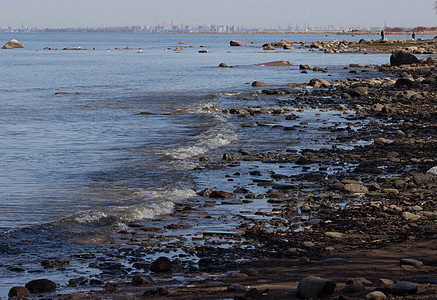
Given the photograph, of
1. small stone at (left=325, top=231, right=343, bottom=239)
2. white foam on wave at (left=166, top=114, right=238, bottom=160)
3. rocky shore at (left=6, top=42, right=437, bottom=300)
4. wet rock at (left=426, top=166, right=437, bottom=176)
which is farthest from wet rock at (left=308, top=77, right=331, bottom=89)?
small stone at (left=325, top=231, right=343, bottom=239)

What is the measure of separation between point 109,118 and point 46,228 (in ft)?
54.5

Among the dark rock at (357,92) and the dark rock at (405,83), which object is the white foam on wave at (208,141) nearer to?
the dark rock at (357,92)

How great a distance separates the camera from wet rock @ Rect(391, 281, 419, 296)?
18.6ft

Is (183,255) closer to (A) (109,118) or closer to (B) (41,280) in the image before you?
(B) (41,280)

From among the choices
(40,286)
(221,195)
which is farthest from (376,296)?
(221,195)

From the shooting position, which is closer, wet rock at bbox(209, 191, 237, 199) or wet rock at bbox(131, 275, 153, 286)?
wet rock at bbox(131, 275, 153, 286)

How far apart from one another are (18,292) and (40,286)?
10.4 inches

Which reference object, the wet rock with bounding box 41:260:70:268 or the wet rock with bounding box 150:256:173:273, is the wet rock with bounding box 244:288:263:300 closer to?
the wet rock with bounding box 150:256:173:273

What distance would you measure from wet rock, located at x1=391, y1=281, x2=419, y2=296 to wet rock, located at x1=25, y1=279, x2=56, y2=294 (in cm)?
390

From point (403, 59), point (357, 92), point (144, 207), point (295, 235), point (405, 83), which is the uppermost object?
point (403, 59)

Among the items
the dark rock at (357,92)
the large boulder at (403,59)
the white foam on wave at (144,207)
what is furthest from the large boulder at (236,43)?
the white foam on wave at (144,207)

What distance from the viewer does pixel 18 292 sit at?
6.72 meters

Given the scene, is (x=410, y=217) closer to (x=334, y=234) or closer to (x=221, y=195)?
(x=334, y=234)

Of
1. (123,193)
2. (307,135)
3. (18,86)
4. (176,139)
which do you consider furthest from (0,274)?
(18,86)
